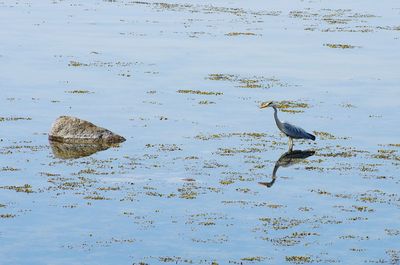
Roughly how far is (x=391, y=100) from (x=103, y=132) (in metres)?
16.3

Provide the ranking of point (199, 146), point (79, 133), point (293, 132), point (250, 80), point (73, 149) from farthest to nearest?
1. point (250, 80)
2. point (79, 133)
3. point (293, 132)
4. point (199, 146)
5. point (73, 149)

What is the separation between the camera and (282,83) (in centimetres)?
5794

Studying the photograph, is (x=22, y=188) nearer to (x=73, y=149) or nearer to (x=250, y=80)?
(x=73, y=149)

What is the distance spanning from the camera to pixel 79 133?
44219 mm

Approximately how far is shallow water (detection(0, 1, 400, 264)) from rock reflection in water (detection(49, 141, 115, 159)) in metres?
0.38

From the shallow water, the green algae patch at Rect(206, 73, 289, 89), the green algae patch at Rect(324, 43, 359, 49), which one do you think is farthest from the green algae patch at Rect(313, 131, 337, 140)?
the green algae patch at Rect(324, 43, 359, 49)

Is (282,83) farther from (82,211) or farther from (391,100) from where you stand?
(82,211)

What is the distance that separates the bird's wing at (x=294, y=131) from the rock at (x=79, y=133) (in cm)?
628

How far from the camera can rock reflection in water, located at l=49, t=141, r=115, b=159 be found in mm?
41938

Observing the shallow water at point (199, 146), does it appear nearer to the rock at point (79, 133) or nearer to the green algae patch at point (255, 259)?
the green algae patch at point (255, 259)

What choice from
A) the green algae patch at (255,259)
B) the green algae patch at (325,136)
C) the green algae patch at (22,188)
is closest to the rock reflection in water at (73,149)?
the green algae patch at (22,188)

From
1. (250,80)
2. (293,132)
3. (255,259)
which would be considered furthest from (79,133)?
(250,80)

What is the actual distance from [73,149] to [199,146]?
4.75m

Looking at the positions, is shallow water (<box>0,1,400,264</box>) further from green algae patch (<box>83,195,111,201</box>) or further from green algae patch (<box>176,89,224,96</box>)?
green algae patch (<box>176,89,224,96</box>)
